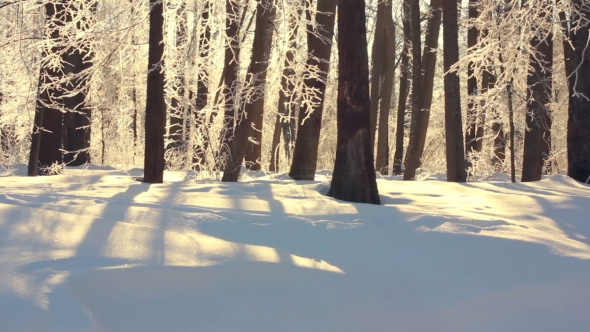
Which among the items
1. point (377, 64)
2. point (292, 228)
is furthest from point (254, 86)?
point (377, 64)

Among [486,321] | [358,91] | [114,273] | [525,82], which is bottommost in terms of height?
[486,321]

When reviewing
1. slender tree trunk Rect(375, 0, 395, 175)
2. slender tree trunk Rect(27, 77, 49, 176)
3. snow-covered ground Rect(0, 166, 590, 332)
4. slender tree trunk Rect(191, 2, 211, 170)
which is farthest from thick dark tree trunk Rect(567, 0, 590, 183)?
slender tree trunk Rect(27, 77, 49, 176)

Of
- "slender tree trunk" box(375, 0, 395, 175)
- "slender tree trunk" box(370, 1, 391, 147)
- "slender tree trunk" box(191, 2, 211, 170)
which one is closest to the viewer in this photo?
"slender tree trunk" box(191, 2, 211, 170)

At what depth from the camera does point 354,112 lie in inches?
246

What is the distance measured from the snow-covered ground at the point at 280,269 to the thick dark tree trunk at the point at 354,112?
1.07 metres

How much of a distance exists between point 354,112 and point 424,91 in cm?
921

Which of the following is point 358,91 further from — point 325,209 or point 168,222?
point 168,222

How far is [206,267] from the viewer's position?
329 centimetres

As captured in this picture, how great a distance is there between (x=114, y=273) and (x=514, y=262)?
103 inches

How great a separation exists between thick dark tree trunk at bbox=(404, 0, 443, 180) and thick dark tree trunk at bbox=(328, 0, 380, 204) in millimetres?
5831

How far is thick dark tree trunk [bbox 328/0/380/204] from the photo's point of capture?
6250 millimetres

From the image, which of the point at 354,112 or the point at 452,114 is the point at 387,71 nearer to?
the point at 452,114

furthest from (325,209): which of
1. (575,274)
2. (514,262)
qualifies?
(575,274)

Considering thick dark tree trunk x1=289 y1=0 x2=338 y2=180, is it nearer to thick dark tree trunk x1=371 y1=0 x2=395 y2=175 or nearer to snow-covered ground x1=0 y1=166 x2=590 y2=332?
snow-covered ground x1=0 y1=166 x2=590 y2=332
